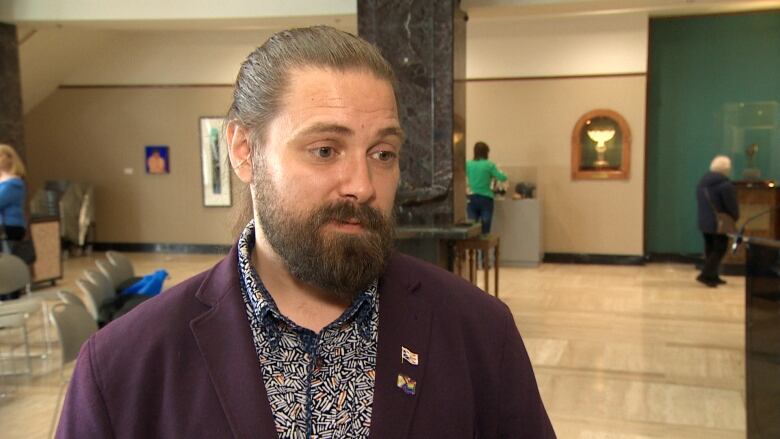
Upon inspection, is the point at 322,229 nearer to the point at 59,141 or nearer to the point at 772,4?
the point at 772,4

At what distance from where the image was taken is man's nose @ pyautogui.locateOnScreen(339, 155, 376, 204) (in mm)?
1136

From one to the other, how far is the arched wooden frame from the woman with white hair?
6.01ft

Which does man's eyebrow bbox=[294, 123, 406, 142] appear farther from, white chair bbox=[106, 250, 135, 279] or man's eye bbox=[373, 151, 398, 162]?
white chair bbox=[106, 250, 135, 279]

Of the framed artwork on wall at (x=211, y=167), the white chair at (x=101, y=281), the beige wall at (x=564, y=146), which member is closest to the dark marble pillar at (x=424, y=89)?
the white chair at (x=101, y=281)

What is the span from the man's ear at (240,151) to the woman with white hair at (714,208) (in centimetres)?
870

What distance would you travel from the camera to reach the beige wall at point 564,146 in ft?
35.5

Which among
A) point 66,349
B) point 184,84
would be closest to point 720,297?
point 66,349

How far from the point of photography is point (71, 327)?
4023 mm

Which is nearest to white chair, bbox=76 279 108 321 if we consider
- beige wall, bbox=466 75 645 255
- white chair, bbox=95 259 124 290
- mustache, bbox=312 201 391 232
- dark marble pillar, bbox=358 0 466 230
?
white chair, bbox=95 259 124 290

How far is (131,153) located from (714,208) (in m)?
9.43

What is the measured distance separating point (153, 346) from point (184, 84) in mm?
11958

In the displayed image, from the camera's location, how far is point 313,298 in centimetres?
126

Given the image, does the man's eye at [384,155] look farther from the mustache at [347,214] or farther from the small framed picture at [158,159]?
the small framed picture at [158,159]

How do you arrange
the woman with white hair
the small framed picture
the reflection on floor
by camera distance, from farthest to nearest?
the small framed picture
the woman with white hair
the reflection on floor
